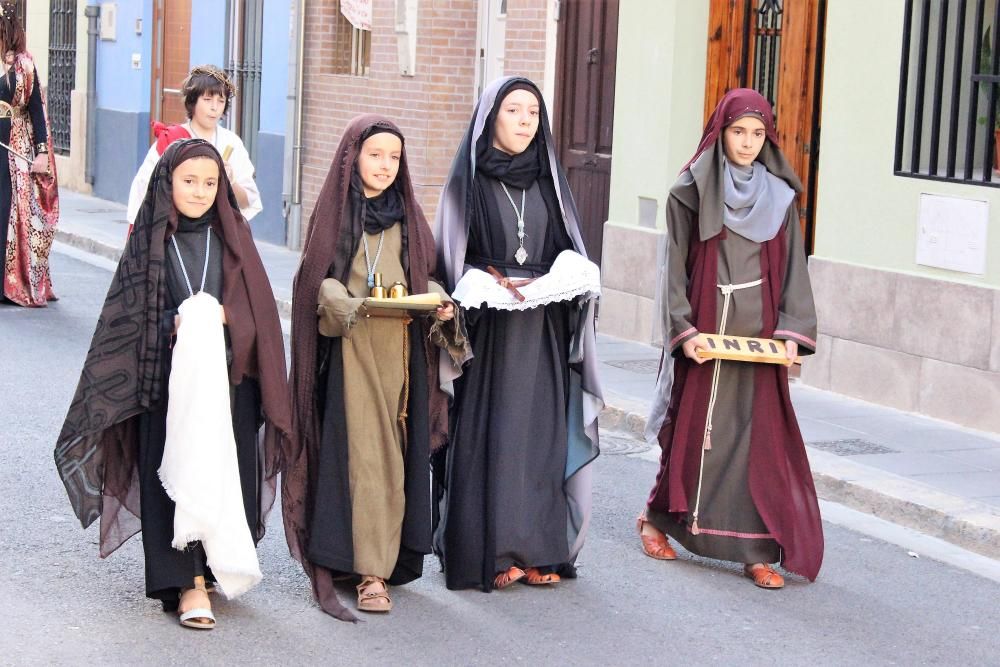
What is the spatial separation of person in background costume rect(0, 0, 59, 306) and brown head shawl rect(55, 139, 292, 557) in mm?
7464

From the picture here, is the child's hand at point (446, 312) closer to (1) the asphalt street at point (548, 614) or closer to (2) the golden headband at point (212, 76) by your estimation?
(1) the asphalt street at point (548, 614)

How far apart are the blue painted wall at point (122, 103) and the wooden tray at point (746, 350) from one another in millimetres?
15644

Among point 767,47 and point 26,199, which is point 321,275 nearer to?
point 767,47

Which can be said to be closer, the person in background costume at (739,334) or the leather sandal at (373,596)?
the leather sandal at (373,596)

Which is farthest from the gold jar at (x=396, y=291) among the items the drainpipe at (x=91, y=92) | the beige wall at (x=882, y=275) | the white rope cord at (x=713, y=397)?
the drainpipe at (x=91, y=92)

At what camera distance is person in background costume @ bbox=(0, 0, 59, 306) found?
1259 centimetres

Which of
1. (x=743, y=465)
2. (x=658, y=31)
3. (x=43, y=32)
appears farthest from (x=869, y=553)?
(x=43, y=32)

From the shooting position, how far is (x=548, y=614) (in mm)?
5809

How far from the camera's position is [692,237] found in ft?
21.1

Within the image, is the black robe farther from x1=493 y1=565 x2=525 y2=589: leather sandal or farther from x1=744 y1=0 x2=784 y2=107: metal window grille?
x1=744 y1=0 x2=784 y2=107: metal window grille

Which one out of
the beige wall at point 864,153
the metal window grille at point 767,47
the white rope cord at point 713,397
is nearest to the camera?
the white rope cord at point 713,397

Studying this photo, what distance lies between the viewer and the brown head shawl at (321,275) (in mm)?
5660

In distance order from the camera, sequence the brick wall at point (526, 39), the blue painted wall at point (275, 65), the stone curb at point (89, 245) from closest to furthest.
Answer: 1. the brick wall at point (526, 39)
2. the stone curb at point (89, 245)
3. the blue painted wall at point (275, 65)

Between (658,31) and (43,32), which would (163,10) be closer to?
(43,32)
